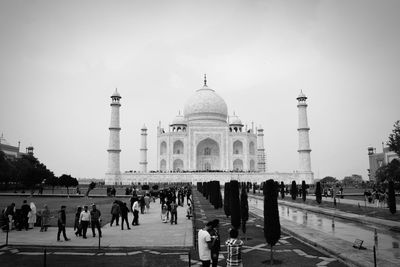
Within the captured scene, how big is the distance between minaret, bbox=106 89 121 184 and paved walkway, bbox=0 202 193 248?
102 ft

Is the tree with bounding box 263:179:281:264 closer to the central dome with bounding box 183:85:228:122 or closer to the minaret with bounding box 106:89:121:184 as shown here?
the minaret with bounding box 106:89:121:184

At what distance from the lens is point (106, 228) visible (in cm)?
1200

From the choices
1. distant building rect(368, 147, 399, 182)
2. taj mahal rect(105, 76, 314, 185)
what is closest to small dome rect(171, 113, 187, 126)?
taj mahal rect(105, 76, 314, 185)

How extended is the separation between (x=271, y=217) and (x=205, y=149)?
45432 millimetres

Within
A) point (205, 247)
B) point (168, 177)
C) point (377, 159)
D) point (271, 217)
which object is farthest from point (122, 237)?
point (377, 159)

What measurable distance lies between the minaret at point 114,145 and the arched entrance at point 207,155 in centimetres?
1322

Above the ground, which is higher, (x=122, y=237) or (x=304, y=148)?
(x=304, y=148)

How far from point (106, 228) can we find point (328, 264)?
7506 millimetres

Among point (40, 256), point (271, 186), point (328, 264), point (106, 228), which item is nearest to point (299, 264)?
point (328, 264)

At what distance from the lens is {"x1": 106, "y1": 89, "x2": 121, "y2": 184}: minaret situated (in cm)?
4300

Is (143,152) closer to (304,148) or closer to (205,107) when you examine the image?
(205,107)

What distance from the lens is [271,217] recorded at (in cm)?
827

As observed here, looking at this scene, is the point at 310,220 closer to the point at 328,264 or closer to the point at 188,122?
the point at 328,264

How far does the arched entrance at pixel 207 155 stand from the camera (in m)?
52.6
